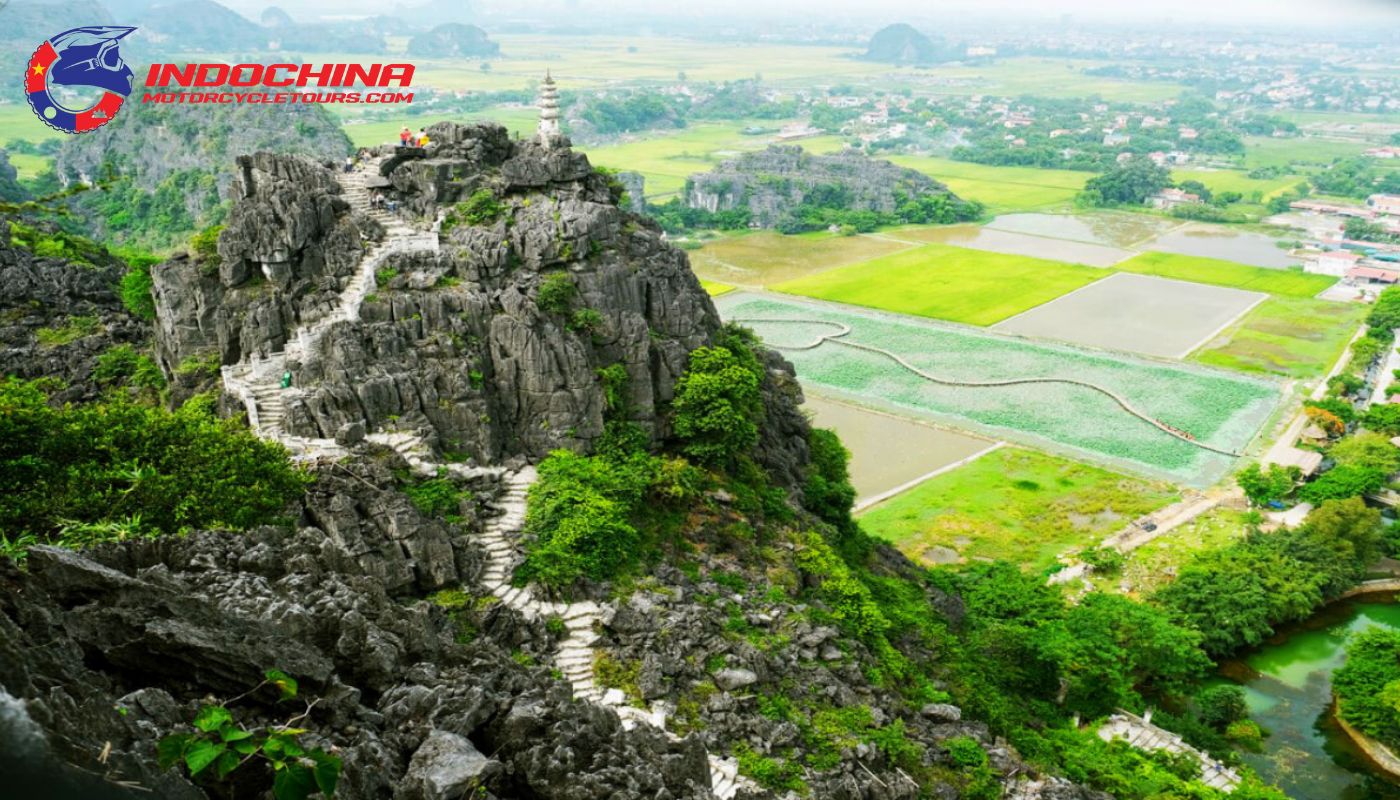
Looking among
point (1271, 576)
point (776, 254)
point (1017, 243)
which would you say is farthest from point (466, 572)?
point (1017, 243)

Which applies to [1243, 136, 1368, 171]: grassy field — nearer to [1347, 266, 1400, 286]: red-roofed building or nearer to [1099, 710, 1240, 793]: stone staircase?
[1347, 266, 1400, 286]: red-roofed building

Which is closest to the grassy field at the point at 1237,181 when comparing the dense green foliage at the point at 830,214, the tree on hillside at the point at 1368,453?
the dense green foliage at the point at 830,214

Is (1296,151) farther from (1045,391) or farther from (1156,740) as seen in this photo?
(1156,740)

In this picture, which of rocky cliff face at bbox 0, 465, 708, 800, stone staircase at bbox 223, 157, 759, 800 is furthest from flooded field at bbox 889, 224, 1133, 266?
rocky cliff face at bbox 0, 465, 708, 800

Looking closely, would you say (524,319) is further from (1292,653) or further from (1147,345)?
(1147,345)

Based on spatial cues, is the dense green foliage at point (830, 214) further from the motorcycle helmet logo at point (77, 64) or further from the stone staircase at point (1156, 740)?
the stone staircase at point (1156, 740)
